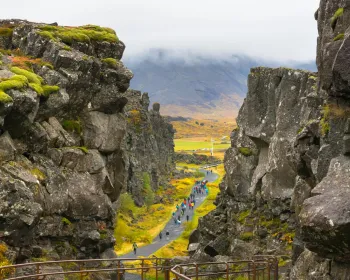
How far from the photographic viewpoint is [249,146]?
173ft

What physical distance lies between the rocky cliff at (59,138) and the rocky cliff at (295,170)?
13960 mm

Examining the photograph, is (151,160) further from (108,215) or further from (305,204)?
(305,204)

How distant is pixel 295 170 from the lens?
28.8 meters

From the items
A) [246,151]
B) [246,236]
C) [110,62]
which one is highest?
[110,62]

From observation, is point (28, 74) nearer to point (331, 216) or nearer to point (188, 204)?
point (331, 216)

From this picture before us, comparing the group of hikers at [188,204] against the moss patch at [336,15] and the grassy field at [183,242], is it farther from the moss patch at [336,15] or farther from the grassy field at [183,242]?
the moss patch at [336,15]

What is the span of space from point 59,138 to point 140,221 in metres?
54.1

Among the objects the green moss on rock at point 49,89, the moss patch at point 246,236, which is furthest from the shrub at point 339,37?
the moss patch at point 246,236

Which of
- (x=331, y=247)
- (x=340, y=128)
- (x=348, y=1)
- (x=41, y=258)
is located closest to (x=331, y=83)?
(x=340, y=128)

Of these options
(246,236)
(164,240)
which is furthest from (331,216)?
(164,240)

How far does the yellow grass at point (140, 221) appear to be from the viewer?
2931 inches

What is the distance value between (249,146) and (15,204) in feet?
99.2

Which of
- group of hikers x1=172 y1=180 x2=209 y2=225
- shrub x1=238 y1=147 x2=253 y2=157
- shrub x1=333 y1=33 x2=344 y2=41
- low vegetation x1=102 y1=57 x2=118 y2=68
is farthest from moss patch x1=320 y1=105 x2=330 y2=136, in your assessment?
group of hikers x1=172 y1=180 x2=209 y2=225

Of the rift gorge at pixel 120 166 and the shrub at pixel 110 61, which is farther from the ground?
the shrub at pixel 110 61
